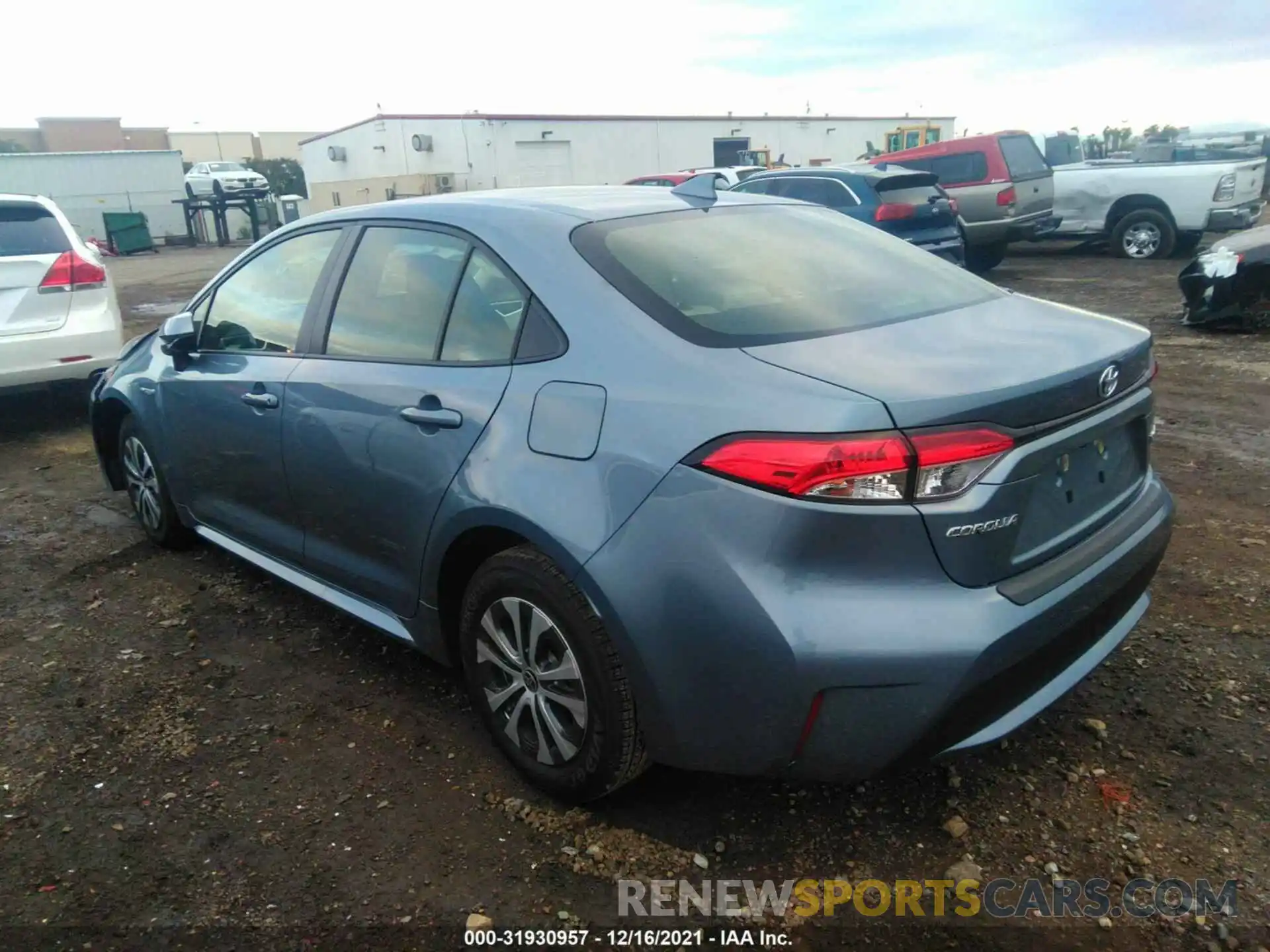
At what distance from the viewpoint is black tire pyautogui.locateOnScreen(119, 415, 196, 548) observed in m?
4.36

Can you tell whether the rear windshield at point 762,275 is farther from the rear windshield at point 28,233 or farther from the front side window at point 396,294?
the rear windshield at point 28,233

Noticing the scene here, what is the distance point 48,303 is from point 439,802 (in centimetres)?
551

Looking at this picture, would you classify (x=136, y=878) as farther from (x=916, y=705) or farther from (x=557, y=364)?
(x=916, y=705)

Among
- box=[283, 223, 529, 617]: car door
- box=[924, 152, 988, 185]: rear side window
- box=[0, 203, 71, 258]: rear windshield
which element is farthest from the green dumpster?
box=[283, 223, 529, 617]: car door

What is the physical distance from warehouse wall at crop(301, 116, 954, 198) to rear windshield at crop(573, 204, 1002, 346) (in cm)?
2741

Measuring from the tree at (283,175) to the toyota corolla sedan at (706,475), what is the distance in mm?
52854

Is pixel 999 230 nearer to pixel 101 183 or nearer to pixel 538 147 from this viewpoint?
pixel 538 147

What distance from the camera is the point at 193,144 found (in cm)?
7656

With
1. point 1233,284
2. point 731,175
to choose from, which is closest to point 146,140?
point 731,175

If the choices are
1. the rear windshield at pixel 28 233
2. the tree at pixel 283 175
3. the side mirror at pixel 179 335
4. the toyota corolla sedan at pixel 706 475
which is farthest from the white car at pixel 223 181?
the toyota corolla sedan at pixel 706 475

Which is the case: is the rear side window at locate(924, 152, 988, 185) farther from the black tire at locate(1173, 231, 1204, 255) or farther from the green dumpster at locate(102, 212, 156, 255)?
the green dumpster at locate(102, 212, 156, 255)

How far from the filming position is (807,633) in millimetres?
2008

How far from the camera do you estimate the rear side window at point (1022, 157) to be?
43.7 feet

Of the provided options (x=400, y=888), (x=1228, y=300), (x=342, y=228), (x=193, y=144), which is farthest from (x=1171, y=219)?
(x=193, y=144)
